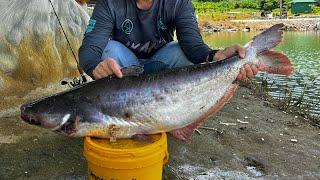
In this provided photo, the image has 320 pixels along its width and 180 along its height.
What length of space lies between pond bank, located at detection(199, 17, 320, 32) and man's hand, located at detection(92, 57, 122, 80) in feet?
142

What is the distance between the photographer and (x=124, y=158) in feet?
10.3

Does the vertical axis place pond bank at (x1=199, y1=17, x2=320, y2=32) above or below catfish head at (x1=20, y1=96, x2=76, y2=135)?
below

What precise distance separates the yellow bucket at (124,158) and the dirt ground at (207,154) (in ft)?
3.27

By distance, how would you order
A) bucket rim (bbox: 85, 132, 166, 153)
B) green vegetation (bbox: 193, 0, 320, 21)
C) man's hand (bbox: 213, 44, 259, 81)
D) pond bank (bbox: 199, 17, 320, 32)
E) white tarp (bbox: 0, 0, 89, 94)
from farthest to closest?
1. green vegetation (bbox: 193, 0, 320, 21)
2. pond bank (bbox: 199, 17, 320, 32)
3. white tarp (bbox: 0, 0, 89, 94)
4. man's hand (bbox: 213, 44, 259, 81)
5. bucket rim (bbox: 85, 132, 166, 153)

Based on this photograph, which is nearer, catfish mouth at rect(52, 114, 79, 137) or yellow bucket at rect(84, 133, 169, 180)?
yellow bucket at rect(84, 133, 169, 180)

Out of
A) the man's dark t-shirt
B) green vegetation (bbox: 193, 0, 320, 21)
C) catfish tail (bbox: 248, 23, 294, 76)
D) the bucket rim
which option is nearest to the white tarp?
the man's dark t-shirt

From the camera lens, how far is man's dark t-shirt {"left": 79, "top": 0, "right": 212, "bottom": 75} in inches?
175

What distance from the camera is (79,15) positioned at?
722cm

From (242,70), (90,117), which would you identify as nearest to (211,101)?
(242,70)

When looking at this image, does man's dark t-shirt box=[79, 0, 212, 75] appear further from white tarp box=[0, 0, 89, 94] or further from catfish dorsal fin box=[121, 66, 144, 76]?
white tarp box=[0, 0, 89, 94]

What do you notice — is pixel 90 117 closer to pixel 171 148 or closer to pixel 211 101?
pixel 211 101

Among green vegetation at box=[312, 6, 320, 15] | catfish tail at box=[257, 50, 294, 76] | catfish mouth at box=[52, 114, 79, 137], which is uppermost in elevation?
catfish tail at box=[257, 50, 294, 76]

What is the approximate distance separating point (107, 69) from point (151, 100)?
0.41 meters

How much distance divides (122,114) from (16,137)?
191cm
